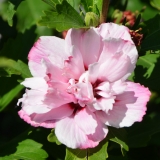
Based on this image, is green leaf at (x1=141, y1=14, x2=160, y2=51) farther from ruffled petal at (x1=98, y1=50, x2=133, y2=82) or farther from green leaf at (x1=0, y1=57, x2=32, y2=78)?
green leaf at (x1=0, y1=57, x2=32, y2=78)

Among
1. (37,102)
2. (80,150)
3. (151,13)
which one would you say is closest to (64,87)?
(37,102)

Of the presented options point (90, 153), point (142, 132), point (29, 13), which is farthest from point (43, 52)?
point (29, 13)

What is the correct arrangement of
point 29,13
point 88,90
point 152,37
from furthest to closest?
point 29,13 < point 152,37 < point 88,90

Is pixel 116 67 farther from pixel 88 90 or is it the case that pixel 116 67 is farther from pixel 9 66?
pixel 9 66

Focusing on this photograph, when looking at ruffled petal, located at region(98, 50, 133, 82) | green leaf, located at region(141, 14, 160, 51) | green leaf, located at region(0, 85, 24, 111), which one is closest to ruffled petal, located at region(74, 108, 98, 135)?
Result: ruffled petal, located at region(98, 50, 133, 82)

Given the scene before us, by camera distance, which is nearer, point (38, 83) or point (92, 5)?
point (38, 83)

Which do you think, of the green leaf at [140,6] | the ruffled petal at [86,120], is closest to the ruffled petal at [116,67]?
the ruffled petal at [86,120]

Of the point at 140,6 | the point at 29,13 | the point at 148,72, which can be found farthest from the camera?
the point at 140,6

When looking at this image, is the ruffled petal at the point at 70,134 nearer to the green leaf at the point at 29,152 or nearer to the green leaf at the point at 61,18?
the green leaf at the point at 61,18
